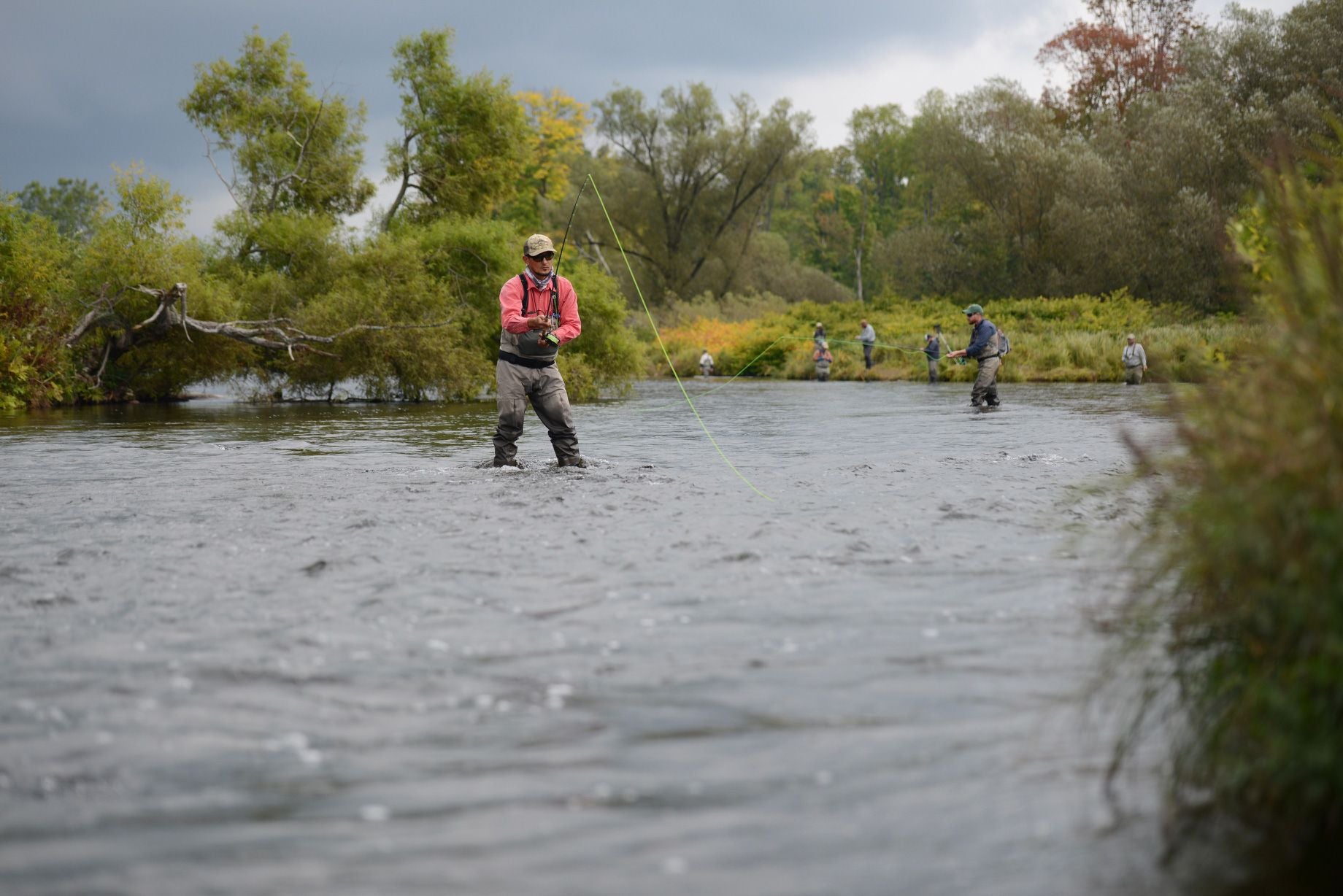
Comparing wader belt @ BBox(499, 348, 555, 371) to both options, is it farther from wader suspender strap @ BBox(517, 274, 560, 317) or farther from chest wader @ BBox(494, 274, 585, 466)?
wader suspender strap @ BBox(517, 274, 560, 317)

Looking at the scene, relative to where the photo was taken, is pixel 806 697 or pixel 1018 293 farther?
pixel 1018 293

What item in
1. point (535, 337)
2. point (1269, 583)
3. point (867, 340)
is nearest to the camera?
point (1269, 583)

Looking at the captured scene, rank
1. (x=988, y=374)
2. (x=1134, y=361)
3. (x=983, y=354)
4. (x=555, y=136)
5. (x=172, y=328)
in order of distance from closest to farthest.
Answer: (x=983, y=354)
(x=988, y=374)
(x=172, y=328)
(x=1134, y=361)
(x=555, y=136)

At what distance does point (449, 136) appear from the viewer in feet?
115

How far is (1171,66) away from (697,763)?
63.4m

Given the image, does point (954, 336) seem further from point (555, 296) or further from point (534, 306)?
point (534, 306)

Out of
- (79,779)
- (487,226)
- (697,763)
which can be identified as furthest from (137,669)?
(487,226)

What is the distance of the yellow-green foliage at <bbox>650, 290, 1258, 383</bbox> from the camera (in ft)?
126

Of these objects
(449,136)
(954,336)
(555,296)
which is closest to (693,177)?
(954,336)

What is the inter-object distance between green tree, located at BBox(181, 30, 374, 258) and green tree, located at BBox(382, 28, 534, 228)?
1.60m

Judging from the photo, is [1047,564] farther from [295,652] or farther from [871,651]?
[295,652]

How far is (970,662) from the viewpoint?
508cm

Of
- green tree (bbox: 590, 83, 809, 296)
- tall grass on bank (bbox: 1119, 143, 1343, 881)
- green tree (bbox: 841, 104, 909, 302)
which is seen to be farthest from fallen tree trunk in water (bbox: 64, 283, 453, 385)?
green tree (bbox: 841, 104, 909, 302)

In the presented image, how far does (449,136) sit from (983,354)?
1814cm
